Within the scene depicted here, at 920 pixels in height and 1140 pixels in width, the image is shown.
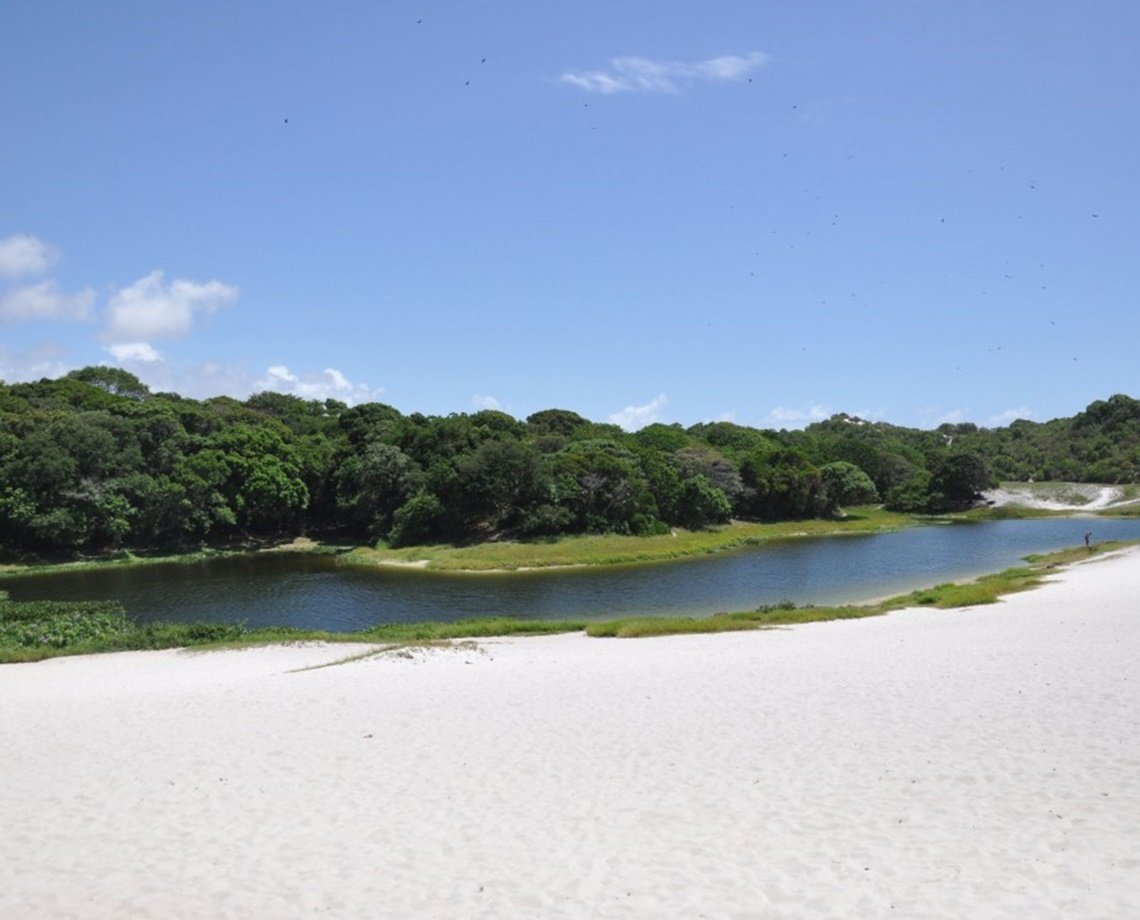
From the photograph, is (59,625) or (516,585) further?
(516,585)

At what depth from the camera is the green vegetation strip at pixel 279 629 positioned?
24.4 m

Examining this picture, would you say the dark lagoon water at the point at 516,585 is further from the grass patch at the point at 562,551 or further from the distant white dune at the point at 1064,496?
the distant white dune at the point at 1064,496

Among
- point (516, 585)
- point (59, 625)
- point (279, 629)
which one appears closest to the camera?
point (59, 625)

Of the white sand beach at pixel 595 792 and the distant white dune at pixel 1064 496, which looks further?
the distant white dune at pixel 1064 496

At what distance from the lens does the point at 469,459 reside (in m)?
63.9

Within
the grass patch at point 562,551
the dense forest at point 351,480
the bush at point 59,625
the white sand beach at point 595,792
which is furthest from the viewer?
the dense forest at point 351,480

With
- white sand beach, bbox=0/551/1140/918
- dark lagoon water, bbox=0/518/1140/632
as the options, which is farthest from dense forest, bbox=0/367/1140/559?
white sand beach, bbox=0/551/1140/918

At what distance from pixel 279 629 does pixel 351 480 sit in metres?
45.1

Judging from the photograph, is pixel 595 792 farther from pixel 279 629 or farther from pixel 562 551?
pixel 562 551

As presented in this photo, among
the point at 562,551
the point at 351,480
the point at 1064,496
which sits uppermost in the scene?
the point at 351,480

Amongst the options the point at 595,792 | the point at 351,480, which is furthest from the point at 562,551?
the point at 595,792

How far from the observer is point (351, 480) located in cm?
7088

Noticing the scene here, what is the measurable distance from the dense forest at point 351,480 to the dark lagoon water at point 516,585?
7.52 metres

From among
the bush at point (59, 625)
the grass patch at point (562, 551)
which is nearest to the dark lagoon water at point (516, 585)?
the grass patch at point (562, 551)
